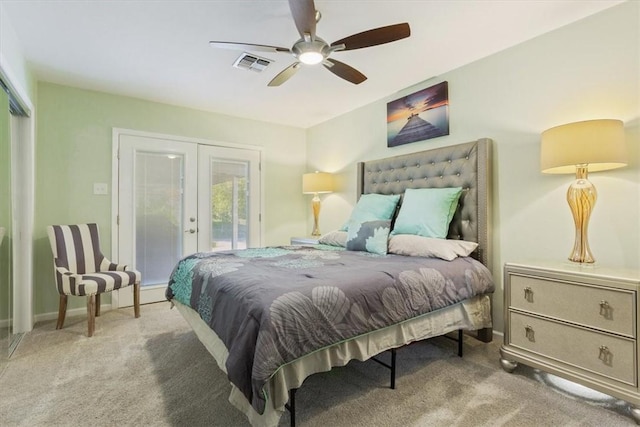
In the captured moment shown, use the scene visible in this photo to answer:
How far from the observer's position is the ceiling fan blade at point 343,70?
2.27 meters

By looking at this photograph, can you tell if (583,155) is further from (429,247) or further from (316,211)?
(316,211)

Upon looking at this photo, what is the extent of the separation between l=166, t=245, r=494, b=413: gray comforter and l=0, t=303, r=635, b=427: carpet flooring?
1.46 ft

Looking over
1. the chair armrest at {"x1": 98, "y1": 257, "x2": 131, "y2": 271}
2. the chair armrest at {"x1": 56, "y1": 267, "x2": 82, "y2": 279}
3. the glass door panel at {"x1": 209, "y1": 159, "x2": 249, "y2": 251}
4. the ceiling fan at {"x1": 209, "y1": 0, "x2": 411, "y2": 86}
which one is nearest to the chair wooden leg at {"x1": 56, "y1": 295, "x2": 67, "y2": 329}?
the chair armrest at {"x1": 56, "y1": 267, "x2": 82, "y2": 279}

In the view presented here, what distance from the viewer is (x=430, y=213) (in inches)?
108

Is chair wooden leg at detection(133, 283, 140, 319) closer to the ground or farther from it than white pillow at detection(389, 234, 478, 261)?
closer to the ground

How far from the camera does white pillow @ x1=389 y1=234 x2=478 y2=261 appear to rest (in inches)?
93.3

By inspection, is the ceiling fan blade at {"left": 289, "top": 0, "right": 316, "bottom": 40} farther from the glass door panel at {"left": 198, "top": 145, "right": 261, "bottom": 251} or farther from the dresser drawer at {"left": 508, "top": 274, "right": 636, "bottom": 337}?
the glass door panel at {"left": 198, "top": 145, "right": 261, "bottom": 251}

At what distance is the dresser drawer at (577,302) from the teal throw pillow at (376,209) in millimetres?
1244

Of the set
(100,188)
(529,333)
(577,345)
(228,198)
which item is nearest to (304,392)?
(529,333)

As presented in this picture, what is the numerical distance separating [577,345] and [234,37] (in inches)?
A: 121

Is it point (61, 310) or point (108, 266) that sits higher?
point (108, 266)

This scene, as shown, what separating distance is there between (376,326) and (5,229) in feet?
9.48

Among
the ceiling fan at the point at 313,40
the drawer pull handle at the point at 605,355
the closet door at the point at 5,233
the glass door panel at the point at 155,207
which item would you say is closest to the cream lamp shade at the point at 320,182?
the glass door panel at the point at 155,207

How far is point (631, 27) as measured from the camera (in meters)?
1.99
